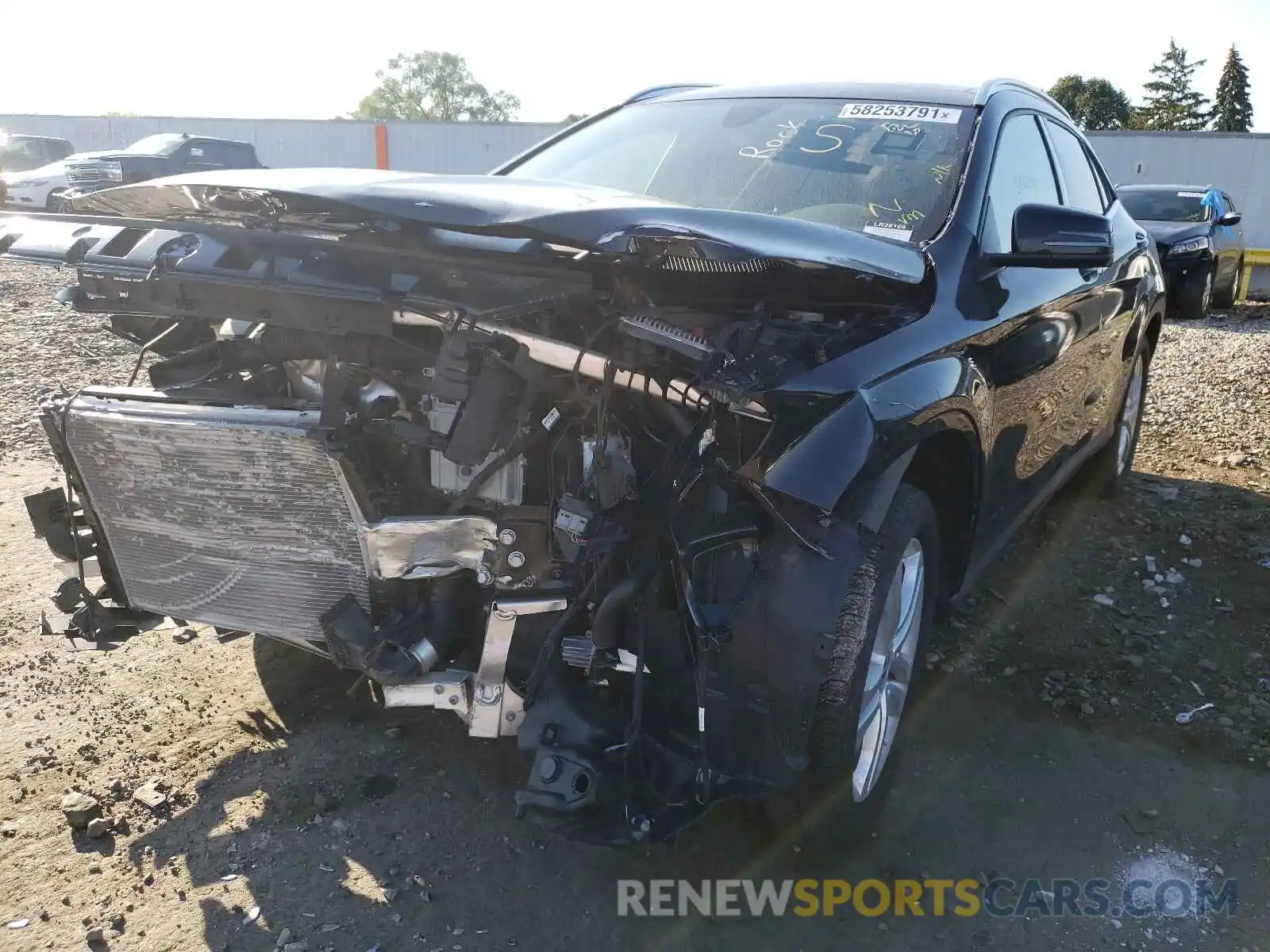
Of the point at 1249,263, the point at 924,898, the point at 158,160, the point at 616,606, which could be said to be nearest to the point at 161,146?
the point at 158,160

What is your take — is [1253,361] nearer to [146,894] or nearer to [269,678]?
[269,678]

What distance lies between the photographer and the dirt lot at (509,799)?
2346 millimetres

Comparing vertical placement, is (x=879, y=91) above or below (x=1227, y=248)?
above

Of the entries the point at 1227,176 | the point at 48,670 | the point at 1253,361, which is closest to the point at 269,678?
the point at 48,670

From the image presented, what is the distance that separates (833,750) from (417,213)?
1.54 meters

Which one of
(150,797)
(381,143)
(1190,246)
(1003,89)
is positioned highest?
(381,143)

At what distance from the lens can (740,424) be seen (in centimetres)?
208

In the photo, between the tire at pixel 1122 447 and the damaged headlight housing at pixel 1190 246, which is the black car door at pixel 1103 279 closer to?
the tire at pixel 1122 447

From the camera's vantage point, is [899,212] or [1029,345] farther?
[1029,345]

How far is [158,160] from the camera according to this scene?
1605 centimetres

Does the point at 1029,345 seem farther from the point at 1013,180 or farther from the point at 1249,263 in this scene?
the point at 1249,263

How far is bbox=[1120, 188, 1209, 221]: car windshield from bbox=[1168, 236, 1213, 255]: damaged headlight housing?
30.6 inches

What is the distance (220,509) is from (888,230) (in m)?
2.01

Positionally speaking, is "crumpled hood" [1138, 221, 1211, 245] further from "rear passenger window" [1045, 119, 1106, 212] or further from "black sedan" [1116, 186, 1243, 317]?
"rear passenger window" [1045, 119, 1106, 212]
